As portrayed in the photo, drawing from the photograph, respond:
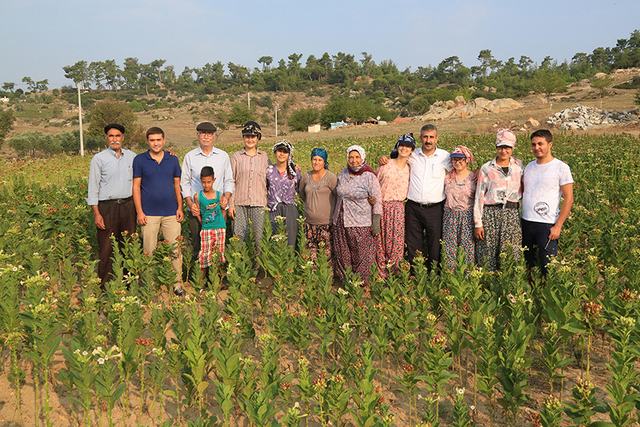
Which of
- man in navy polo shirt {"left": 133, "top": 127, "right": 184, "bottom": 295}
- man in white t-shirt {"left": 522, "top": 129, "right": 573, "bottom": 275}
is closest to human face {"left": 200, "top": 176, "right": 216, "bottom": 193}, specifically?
man in navy polo shirt {"left": 133, "top": 127, "right": 184, "bottom": 295}

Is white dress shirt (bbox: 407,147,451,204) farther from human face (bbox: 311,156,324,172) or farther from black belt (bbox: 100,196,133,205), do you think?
black belt (bbox: 100,196,133,205)

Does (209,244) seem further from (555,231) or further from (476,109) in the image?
(476,109)

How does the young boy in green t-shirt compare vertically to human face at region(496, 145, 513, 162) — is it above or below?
below

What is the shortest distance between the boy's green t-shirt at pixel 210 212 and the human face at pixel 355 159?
5.52 feet

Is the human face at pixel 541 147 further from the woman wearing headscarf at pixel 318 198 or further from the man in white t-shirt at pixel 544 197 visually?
the woman wearing headscarf at pixel 318 198

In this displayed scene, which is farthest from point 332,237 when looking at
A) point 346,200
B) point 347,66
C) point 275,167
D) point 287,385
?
point 347,66

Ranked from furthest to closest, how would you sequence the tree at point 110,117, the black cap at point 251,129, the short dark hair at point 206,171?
the tree at point 110,117
the black cap at point 251,129
the short dark hair at point 206,171

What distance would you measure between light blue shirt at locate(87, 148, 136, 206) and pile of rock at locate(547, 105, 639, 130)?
3191 cm

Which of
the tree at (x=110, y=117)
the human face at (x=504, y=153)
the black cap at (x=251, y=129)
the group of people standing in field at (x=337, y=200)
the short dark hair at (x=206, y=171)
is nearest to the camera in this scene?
the human face at (x=504, y=153)

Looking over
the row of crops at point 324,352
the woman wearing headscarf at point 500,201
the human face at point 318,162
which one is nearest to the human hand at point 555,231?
the woman wearing headscarf at point 500,201

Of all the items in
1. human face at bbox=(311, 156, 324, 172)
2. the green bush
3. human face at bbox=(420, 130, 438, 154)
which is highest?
the green bush

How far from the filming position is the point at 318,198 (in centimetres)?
620

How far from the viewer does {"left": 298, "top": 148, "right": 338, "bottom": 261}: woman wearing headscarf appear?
6.11 metres

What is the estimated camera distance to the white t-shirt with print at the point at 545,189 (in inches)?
205
